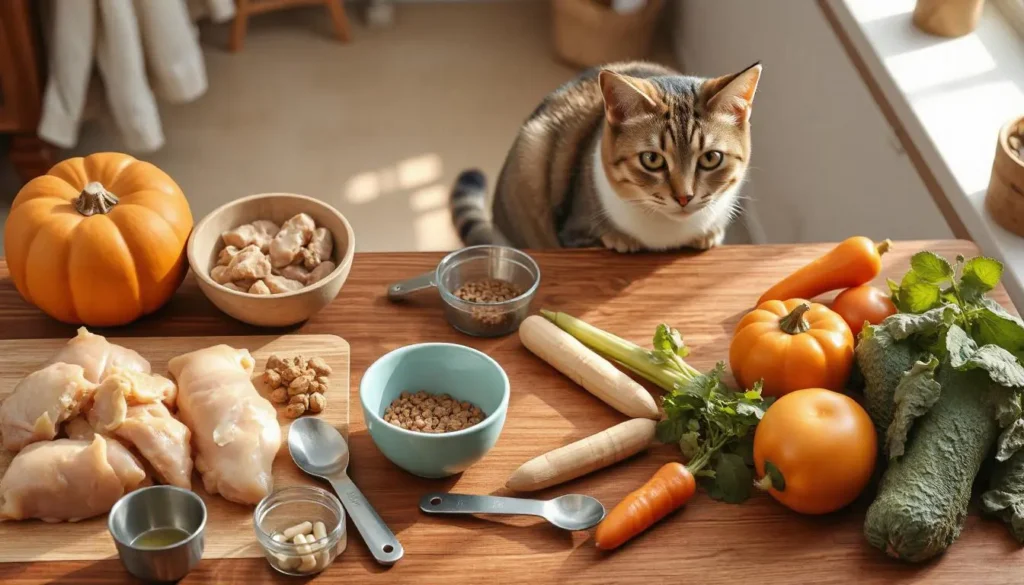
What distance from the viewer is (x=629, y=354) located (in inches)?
53.2

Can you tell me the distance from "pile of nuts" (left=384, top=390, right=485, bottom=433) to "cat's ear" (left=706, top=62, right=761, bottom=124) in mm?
595

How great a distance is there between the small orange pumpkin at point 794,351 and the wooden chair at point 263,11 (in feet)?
8.69

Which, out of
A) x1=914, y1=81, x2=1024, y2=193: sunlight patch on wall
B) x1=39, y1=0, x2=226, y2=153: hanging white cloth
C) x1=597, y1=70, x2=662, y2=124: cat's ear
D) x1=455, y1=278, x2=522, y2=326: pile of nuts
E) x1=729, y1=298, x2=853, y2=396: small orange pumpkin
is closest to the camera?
x1=729, y1=298, x2=853, y2=396: small orange pumpkin

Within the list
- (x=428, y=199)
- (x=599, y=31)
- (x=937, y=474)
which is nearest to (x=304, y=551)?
(x=937, y=474)

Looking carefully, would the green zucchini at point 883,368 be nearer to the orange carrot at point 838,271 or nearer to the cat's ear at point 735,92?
the orange carrot at point 838,271

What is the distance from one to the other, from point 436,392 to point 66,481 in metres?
0.43

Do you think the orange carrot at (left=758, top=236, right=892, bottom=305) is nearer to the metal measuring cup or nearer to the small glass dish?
the metal measuring cup

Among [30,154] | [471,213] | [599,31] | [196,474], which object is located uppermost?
[196,474]

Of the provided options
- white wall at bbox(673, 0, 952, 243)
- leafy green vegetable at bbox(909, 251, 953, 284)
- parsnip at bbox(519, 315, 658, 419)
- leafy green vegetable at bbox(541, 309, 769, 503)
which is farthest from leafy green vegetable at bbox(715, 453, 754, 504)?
white wall at bbox(673, 0, 952, 243)

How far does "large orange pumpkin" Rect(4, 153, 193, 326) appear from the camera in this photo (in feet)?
4.32

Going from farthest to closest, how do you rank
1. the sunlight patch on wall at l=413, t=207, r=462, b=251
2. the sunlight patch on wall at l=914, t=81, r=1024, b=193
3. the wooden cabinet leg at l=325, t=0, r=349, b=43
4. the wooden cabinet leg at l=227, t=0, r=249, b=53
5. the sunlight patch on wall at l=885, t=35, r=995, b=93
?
the wooden cabinet leg at l=325, t=0, r=349, b=43 < the wooden cabinet leg at l=227, t=0, r=249, b=53 < the sunlight patch on wall at l=413, t=207, r=462, b=251 < the sunlight patch on wall at l=885, t=35, r=995, b=93 < the sunlight patch on wall at l=914, t=81, r=1024, b=193

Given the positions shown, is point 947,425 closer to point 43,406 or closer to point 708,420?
point 708,420

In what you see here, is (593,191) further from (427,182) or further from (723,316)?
(427,182)

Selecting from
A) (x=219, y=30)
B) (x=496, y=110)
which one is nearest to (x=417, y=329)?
(x=496, y=110)
